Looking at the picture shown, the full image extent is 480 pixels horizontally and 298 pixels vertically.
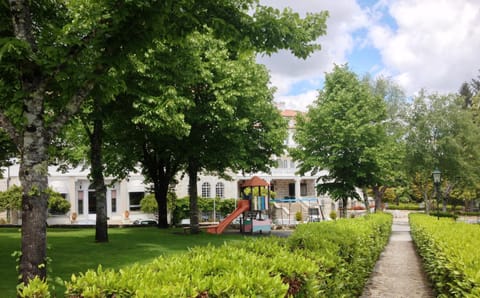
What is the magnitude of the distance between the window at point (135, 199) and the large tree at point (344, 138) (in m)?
22.4

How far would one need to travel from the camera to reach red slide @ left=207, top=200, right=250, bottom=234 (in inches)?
1043

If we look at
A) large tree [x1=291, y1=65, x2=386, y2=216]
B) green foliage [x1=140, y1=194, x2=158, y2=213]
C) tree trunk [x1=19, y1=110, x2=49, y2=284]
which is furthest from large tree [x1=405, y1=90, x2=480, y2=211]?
tree trunk [x1=19, y1=110, x2=49, y2=284]

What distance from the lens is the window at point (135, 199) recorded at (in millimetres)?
45969

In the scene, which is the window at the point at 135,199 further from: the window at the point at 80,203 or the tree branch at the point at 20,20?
the tree branch at the point at 20,20

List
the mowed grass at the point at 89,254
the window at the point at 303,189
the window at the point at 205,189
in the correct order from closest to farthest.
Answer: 1. the mowed grass at the point at 89,254
2. the window at the point at 205,189
3. the window at the point at 303,189

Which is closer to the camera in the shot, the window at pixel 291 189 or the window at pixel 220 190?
the window at pixel 220 190

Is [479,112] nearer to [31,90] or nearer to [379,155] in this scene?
[379,155]

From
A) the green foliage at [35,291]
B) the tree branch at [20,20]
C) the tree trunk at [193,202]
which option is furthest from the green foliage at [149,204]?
the green foliage at [35,291]

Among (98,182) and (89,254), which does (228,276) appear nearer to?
(89,254)

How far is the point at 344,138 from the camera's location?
28062mm

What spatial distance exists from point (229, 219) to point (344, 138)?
31.0 ft

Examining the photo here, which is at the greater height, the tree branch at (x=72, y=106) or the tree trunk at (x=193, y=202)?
the tree branch at (x=72, y=106)

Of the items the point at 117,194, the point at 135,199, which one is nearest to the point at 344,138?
the point at 135,199

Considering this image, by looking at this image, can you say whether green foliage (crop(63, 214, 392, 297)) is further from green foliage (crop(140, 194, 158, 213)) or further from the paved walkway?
green foliage (crop(140, 194, 158, 213))
